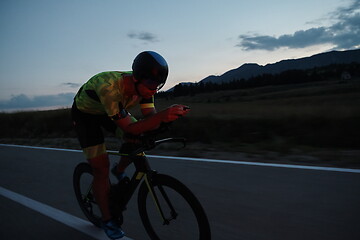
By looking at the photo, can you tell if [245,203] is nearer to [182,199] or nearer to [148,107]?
[182,199]

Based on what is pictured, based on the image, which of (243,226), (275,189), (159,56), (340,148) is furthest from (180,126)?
(159,56)

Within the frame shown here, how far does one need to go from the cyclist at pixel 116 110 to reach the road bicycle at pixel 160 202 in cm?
10

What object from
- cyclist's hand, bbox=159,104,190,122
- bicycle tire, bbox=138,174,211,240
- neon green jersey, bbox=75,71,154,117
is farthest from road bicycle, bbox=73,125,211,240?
neon green jersey, bbox=75,71,154,117

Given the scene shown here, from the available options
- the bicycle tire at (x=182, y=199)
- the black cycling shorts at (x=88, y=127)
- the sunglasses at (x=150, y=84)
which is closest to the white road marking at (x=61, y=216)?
the bicycle tire at (x=182, y=199)

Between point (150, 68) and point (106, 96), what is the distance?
0.41 m

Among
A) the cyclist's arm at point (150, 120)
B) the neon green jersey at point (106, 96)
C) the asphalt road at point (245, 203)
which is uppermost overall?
the neon green jersey at point (106, 96)

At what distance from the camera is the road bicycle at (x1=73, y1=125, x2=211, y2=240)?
2.17 meters

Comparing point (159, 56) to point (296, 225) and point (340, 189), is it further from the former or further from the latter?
point (340, 189)

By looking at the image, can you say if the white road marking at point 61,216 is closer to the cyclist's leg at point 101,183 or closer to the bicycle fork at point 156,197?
the cyclist's leg at point 101,183

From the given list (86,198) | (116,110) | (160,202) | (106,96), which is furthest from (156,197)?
(86,198)

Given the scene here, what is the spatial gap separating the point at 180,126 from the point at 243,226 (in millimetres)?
6202

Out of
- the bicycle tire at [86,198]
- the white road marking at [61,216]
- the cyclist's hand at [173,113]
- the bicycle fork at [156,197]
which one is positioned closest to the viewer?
the cyclist's hand at [173,113]

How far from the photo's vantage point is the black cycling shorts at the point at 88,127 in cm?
274

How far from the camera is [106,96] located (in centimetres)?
228
